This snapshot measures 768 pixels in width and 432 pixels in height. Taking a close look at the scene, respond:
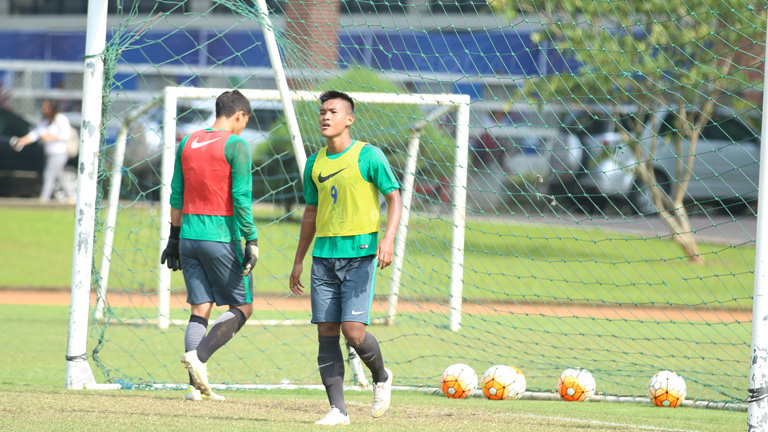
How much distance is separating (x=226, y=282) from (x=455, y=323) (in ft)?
9.54

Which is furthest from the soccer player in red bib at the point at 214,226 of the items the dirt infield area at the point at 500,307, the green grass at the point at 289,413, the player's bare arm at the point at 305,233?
the dirt infield area at the point at 500,307

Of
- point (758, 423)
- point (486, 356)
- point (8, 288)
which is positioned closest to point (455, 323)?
point (486, 356)

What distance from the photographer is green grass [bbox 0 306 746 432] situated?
4.52 metres

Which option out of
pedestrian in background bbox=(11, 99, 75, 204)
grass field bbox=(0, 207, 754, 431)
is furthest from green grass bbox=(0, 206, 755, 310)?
pedestrian in background bbox=(11, 99, 75, 204)

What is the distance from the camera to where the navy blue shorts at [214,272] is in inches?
207


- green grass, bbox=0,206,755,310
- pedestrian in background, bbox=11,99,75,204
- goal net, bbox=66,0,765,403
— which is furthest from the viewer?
pedestrian in background, bbox=11,99,75,204

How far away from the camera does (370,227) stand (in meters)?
4.62

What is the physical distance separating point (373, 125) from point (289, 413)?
8.64 ft

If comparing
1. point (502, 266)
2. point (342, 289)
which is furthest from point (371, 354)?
point (502, 266)

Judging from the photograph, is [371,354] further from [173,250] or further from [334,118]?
[173,250]

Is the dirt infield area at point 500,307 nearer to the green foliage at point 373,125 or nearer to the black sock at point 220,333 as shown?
the green foliage at point 373,125

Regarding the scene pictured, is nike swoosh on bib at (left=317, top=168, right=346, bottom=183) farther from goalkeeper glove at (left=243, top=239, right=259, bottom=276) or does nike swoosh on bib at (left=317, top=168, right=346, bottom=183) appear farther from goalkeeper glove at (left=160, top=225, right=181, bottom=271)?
goalkeeper glove at (left=160, top=225, right=181, bottom=271)

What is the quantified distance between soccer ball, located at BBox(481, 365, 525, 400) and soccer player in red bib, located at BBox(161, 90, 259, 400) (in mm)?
1763

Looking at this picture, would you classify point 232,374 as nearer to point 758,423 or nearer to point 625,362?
point 625,362
